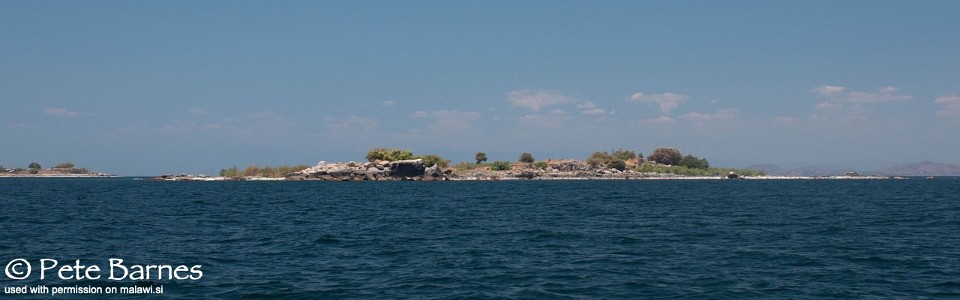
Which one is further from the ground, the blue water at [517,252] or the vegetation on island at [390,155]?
the vegetation on island at [390,155]

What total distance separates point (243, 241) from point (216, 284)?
496 inches

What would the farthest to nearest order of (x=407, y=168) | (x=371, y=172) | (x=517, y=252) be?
(x=407, y=168) → (x=371, y=172) → (x=517, y=252)

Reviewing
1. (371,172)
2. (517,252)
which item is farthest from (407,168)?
(517,252)

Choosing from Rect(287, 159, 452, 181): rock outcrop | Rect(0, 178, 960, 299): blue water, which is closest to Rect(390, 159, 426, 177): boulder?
Rect(287, 159, 452, 181): rock outcrop

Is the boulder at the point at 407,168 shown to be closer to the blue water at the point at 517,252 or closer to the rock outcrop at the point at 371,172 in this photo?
the rock outcrop at the point at 371,172

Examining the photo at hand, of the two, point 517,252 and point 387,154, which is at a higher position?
point 387,154

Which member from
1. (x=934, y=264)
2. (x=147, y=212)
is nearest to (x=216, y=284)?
(x=934, y=264)

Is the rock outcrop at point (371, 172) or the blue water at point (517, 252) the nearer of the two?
the blue water at point (517, 252)

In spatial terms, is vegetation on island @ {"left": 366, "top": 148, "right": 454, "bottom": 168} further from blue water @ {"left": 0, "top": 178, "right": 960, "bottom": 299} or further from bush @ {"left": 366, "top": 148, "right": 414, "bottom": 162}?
blue water @ {"left": 0, "top": 178, "right": 960, "bottom": 299}

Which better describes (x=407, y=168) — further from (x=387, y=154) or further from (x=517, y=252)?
(x=517, y=252)

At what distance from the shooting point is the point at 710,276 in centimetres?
2494

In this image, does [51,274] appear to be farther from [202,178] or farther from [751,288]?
[202,178]

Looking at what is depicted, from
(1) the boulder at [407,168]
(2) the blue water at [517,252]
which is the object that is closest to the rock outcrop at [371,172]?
(1) the boulder at [407,168]

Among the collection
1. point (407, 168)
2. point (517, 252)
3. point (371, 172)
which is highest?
point (407, 168)
